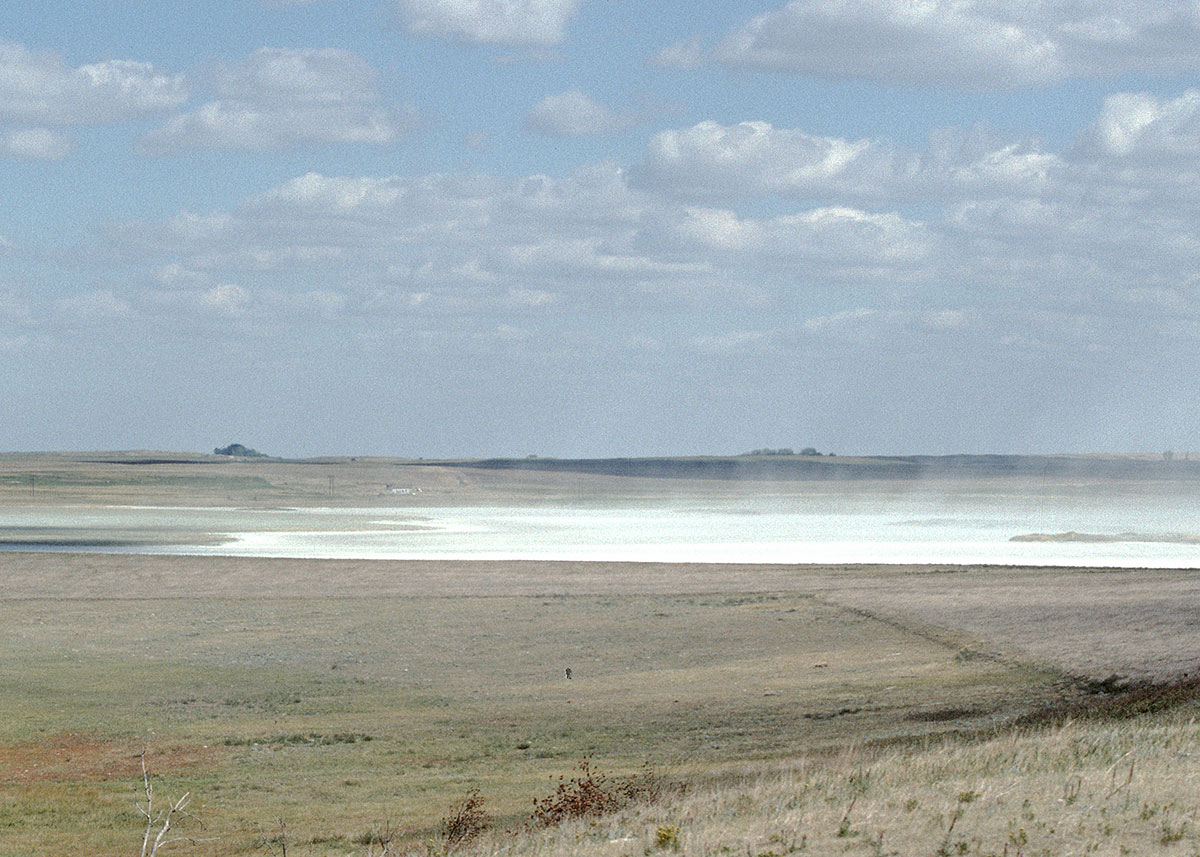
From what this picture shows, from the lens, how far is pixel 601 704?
31.3 meters

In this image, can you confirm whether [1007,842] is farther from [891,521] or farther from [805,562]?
[891,521]

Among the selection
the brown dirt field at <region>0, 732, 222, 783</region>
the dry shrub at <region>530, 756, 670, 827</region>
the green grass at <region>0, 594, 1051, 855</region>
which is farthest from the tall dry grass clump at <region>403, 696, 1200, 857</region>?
the brown dirt field at <region>0, 732, 222, 783</region>

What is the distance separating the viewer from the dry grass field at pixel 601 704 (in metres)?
15.4

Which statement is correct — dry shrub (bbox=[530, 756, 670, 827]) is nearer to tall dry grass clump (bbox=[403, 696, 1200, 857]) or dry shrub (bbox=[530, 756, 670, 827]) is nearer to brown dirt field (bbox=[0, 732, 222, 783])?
tall dry grass clump (bbox=[403, 696, 1200, 857])

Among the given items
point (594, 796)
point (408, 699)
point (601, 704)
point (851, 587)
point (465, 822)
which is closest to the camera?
point (465, 822)

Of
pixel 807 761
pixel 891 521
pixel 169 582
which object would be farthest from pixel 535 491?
pixel 807 761

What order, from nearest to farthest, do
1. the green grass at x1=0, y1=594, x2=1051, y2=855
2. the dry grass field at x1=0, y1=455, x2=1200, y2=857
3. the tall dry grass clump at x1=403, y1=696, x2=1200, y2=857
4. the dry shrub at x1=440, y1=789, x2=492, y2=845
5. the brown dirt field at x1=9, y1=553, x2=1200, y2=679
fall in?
the tall dry grass clump at x1=403, y1=696, x2=1200, y2=857
the dry grass field at x1=0, y1=455, x2=1200, y2=857
the dry shrub at x1=440, y1=789, x2=492, y2=845
the green grass at x1=0, y1=594, x2=1051, y2=855
the brown dirt field at x1=9, y1=553, x2=1200, y2=679

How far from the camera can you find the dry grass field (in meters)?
15.4

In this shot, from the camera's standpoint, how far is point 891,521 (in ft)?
385

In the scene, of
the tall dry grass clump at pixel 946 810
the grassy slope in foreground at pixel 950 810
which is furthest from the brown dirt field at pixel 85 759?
the grassy slope in foreground at pixel 950 810

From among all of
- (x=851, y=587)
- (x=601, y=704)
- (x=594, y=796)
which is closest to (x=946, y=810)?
(x=594, y=796)

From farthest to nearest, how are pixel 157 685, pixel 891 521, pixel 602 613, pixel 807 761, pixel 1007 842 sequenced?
pixel 891 521, pixel 602 613, pixel 157 685, pixel 807 761, pixel 1007 842

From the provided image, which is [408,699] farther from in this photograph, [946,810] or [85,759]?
[946,810]

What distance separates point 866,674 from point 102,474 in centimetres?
16445
